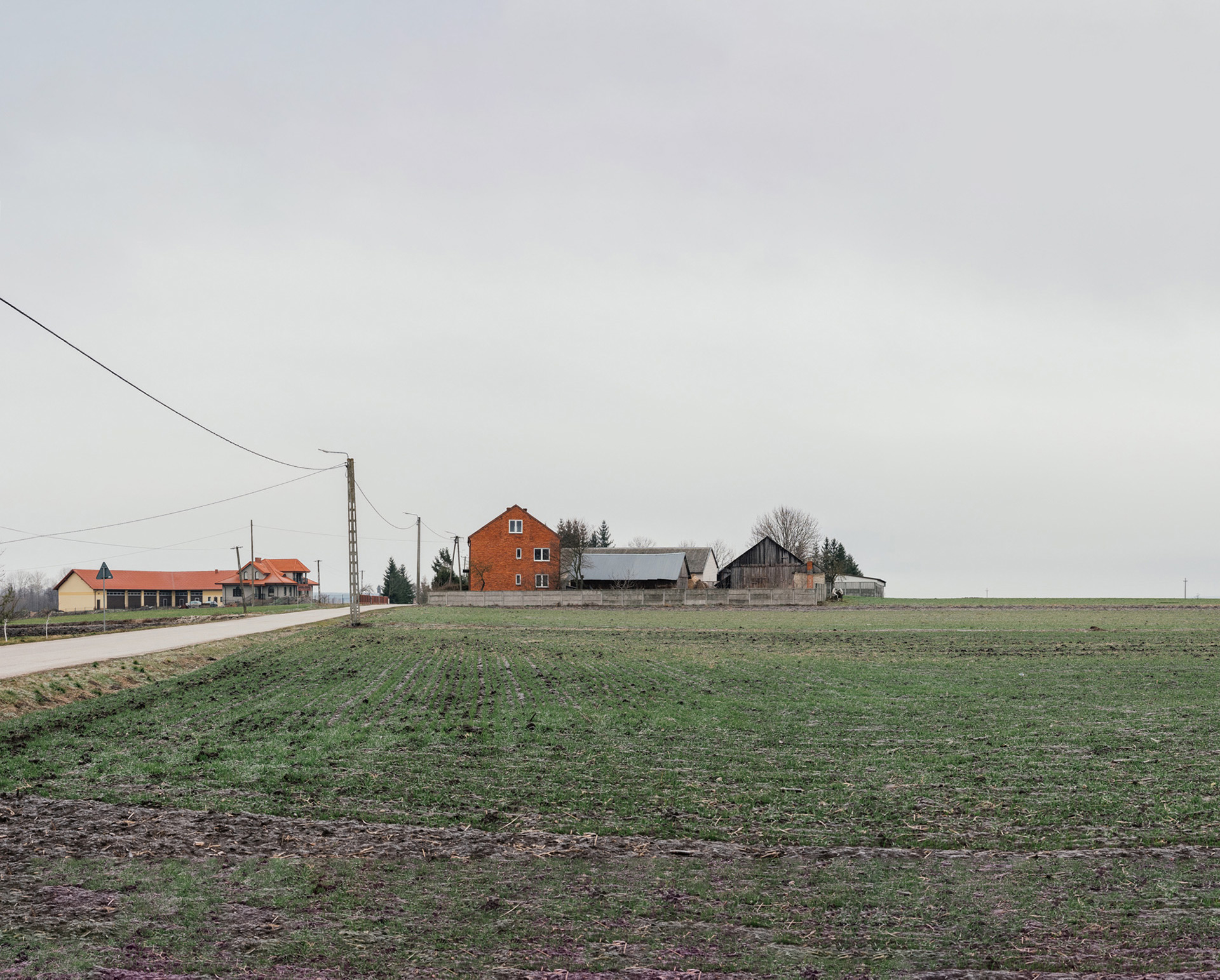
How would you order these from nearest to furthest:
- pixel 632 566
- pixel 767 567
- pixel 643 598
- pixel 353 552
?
pixel 353 552 < pixel 643 598 < pixel 767 567 < pixel 632 566

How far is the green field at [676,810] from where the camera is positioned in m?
4.80

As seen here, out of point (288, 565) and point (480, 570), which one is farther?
point (288, 565)

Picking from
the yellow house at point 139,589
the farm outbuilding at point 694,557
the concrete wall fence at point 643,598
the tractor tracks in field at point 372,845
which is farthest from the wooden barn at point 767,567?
the tractor tracks in field at point 372,845

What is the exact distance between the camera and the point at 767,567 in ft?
279

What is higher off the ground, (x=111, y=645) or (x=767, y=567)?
(x=111, y=645)

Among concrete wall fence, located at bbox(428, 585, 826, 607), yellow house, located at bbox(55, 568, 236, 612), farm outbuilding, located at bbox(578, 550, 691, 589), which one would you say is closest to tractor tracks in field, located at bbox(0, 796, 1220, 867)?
concrete wall fence, located at bbox(428, 585, 826, 607)

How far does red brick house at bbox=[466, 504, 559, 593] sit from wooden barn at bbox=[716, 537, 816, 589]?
18.7m

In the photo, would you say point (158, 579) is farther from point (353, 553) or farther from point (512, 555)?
point (353, 553)

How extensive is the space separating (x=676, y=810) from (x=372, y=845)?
251 cm

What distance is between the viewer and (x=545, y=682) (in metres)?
17.0

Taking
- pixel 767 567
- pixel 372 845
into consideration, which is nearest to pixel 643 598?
pixel 767 567

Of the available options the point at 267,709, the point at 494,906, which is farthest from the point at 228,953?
the point at 267,709

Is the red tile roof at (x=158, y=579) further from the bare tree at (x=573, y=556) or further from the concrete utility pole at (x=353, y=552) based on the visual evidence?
the concrete utility pole at (x=353, y=552)

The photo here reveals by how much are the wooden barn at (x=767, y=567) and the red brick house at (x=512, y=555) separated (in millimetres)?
18749
